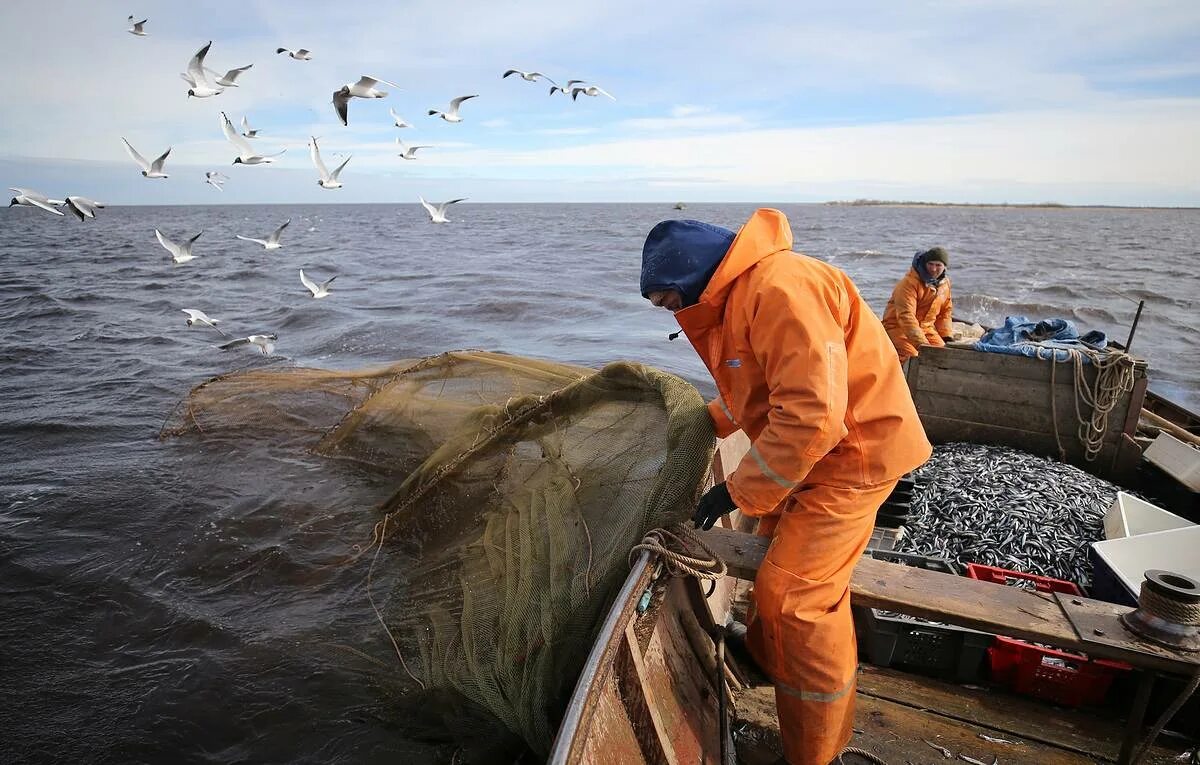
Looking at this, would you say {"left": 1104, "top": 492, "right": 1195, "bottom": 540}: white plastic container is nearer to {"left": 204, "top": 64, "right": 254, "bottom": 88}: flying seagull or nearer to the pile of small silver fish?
the pile of small silver fish

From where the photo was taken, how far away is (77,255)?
36344mm

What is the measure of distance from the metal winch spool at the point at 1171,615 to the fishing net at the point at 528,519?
78.6 inches

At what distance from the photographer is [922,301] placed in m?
8.77

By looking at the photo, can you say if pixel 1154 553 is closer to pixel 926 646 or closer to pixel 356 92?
pixel 926 646

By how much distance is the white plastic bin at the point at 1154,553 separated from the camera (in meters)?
4.21

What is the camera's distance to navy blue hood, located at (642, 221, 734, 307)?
9.33 feet

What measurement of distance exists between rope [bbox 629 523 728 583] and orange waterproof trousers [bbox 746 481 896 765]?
0.22m

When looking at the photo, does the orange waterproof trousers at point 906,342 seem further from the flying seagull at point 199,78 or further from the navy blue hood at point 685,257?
the flying seagull at point 199,78

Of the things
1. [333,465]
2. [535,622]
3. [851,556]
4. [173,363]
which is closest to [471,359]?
[333,465]

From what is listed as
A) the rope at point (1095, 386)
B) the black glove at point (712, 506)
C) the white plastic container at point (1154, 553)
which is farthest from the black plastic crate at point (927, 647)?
the rope at point (1095, 386)

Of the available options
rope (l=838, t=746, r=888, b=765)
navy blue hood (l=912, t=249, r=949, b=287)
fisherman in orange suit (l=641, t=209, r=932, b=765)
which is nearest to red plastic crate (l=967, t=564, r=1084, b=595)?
rope (l=838, t=746, r=888, b=765)

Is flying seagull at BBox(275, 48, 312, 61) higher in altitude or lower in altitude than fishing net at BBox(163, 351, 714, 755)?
higher

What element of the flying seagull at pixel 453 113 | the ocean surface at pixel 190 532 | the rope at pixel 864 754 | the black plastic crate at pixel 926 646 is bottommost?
the ocean surface at pixel 190 532

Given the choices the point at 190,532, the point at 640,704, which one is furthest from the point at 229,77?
the point at 640,704
